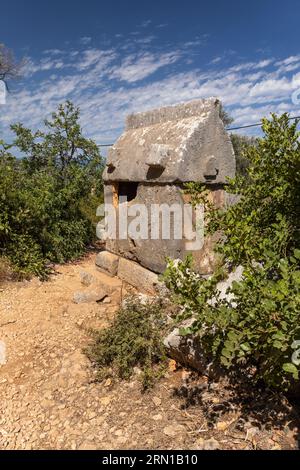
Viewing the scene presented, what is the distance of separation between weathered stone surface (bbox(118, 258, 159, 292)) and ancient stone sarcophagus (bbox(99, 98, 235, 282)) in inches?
3.3

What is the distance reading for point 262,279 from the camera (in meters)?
1.93

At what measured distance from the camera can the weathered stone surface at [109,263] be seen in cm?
513

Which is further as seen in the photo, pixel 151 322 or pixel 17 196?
pixel 17 196

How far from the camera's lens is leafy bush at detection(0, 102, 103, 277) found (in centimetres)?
506

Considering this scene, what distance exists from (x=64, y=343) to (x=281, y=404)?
2.00 m

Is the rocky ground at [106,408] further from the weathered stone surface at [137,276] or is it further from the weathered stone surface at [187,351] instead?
the weathered stone surface at [137,276]

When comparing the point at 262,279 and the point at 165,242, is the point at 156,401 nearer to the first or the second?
the point at 262,279

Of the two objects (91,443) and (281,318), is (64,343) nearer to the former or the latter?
(91,443)

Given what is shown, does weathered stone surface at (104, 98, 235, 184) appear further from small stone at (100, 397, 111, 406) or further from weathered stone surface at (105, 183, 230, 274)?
small stone at (100, 397, 111, 406)

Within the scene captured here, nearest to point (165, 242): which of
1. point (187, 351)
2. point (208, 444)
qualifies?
point (187, 351)

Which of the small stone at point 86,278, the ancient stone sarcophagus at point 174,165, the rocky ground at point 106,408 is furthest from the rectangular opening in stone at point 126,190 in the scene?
the rocky ground at point 106,408

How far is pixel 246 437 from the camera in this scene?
80.7 inches

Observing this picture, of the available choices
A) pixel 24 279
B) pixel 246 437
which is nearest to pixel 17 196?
pixel 24 279

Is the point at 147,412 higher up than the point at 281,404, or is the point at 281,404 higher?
the point at 281,404
